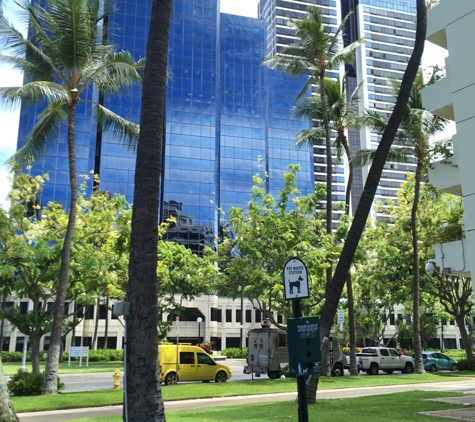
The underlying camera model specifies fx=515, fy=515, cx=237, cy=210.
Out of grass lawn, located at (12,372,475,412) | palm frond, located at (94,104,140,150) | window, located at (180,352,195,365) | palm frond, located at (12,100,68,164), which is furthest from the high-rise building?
palm frond, located at (12,100,68,164)

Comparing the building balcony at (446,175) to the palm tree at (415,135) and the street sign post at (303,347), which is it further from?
the street sign post at (303,347)

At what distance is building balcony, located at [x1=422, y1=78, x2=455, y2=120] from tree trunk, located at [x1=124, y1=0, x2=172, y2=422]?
37.3 feet

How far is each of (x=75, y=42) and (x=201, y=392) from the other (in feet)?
43.9

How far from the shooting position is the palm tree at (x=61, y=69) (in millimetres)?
17703

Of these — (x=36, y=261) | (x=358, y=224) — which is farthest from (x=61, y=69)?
(x=358, y=224)

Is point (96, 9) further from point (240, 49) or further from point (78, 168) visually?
point (240, 49)

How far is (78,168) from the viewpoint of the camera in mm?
65000

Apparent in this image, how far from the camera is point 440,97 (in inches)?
669

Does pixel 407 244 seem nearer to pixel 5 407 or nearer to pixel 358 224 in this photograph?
pixel 358 224

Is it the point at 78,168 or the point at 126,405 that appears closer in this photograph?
the point at 126,405

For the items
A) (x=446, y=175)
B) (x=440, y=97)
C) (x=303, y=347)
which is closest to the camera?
(x=303, y=347)

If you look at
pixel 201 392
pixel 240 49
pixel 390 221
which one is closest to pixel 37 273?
pixel 201 392

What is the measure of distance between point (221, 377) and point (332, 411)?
13274 millimetres

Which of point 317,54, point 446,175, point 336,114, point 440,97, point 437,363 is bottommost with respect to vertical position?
point 437,363
